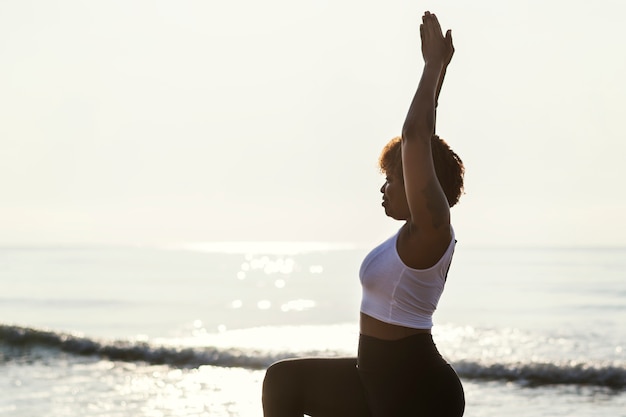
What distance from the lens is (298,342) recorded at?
19.3 metres

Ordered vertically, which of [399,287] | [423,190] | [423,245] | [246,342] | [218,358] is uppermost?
[423,190]

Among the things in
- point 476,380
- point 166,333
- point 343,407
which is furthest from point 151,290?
point 343,407

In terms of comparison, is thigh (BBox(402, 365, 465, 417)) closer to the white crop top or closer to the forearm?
the white crop top

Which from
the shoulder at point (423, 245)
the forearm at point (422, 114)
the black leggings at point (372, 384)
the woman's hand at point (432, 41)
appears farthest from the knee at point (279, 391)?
the woman's hand at point (432, 41)

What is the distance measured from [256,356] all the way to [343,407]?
1225 centimetres

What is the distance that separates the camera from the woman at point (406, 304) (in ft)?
9.49

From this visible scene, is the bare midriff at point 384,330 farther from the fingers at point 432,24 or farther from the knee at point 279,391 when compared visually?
the fingers at point 432,24

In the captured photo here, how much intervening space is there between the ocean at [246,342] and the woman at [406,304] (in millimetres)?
6400

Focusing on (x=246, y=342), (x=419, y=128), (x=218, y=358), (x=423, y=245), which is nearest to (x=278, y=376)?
(x=423, y=245)

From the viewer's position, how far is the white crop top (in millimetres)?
2977

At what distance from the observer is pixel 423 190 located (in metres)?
2.87

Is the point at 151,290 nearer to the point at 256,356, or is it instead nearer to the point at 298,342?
the point at 298,342

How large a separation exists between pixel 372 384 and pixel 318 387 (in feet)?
0.59

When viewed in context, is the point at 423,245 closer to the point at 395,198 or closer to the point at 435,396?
the point at 395,198
